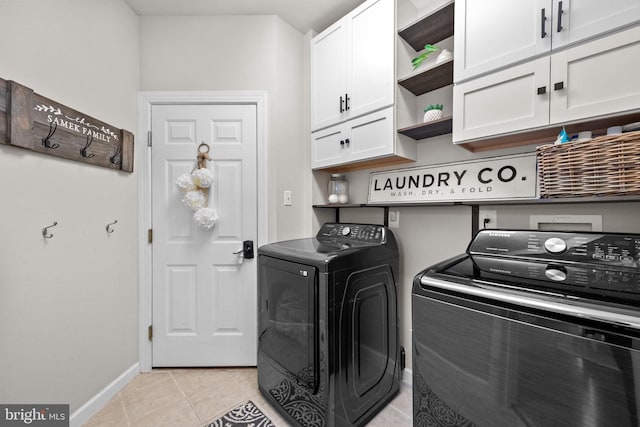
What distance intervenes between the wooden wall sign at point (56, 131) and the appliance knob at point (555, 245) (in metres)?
2.43

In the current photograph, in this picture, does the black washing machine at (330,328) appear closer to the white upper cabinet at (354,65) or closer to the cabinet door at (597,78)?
the white upper cabinet at (354,65)

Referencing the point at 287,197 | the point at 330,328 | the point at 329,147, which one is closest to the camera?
the point at 330,328

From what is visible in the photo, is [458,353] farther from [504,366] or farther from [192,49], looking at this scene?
[192,49]

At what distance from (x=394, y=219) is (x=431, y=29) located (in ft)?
4.05

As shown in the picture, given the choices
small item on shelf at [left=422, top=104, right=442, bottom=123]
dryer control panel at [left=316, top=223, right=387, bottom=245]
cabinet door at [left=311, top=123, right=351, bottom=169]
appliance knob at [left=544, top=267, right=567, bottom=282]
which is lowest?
appliance knob at [left=544, top=267, right=567, bottom=282]

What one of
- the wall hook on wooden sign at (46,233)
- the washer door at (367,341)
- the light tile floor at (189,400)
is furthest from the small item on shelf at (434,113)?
the wall hook on wooden sign at (46,233)

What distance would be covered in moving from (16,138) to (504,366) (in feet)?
7.14

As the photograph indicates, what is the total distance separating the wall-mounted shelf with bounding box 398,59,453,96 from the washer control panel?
947mm

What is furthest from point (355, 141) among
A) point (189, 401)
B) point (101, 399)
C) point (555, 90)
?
point (101, 399)

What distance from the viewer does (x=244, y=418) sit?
1655 mm

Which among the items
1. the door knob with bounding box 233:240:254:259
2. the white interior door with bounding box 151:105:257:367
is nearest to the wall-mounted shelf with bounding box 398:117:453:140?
the white interior door with bounding box 151:105:257:367

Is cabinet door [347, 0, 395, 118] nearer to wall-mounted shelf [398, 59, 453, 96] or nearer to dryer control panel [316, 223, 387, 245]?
wall-mounted shelf [398, 59, 453, 96]

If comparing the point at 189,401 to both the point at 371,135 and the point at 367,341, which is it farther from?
the point at 371,135

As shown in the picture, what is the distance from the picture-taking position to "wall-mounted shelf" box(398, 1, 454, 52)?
5.04 ft
